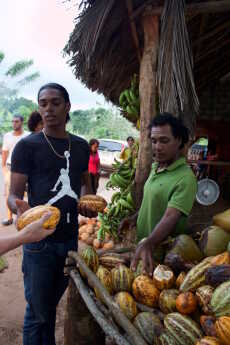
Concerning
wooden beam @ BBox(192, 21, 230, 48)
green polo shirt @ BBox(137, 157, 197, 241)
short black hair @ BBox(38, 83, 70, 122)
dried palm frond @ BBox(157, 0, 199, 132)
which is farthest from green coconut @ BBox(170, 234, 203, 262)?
wooden beam @ BBox(192, 21, 230, 48)

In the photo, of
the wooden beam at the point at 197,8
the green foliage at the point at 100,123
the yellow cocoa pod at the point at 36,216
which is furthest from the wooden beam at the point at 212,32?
the green foliage at the point at 100,123

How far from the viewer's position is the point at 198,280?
53.1 inches

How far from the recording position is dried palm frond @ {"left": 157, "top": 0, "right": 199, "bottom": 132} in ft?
9.68

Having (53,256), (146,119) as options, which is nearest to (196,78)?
(146,119)

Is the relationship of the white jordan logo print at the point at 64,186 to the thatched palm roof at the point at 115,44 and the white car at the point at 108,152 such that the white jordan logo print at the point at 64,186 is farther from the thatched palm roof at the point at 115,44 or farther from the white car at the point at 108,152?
the white car at the point at 108,152

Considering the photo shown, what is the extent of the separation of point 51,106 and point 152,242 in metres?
1.12

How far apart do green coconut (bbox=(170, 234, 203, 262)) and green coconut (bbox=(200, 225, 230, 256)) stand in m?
0.04

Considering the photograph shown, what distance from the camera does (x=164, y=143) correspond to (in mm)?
2096

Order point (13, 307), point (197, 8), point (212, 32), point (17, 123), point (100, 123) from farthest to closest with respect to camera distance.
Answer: point (100, 123) → point (17, 123) → point (212, 32) → point (13, 307) → point (197, 8)

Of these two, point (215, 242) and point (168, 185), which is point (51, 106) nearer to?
point (168, 185)

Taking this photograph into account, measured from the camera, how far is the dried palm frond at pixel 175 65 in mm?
2949

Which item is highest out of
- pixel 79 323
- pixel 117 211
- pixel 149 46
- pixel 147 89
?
pixel 149 46

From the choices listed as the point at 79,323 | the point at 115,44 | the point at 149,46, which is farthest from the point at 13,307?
the point at 115,44

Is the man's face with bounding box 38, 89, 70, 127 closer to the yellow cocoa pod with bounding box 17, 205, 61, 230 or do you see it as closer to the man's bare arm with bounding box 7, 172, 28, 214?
the man's bare arm with bounding box 7, 172, 28, 214
